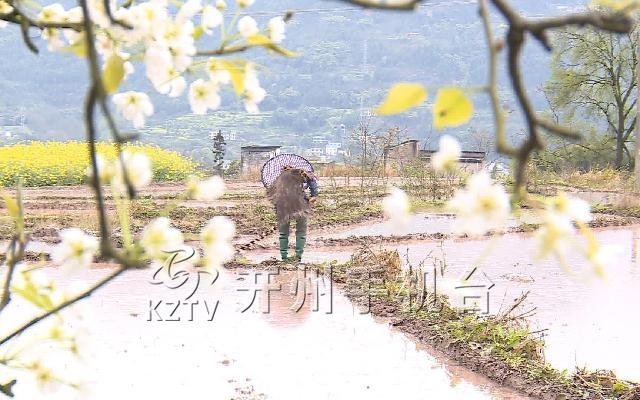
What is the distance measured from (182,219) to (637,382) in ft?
30.5

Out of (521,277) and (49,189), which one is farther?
(49,189)

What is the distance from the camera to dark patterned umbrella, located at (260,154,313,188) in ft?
30.3

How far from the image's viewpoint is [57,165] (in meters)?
22.7

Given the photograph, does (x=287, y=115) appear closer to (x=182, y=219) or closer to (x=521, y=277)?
(x=182, y=219)

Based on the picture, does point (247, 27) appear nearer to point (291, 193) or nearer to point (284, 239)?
point (291, 193)

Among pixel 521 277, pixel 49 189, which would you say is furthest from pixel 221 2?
pixel 49 189

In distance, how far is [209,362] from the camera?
6.02 meters

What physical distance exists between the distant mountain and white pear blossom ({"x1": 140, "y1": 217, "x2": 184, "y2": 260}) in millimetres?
36337

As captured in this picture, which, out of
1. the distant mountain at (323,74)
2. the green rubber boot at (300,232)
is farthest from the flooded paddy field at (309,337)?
the distant mountain at (323,74)

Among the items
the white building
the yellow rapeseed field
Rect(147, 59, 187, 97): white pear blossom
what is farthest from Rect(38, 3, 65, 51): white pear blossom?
the white building

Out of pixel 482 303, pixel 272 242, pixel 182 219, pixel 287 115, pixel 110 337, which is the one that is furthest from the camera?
pixel 287 115

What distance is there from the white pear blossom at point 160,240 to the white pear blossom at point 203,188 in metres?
0.07

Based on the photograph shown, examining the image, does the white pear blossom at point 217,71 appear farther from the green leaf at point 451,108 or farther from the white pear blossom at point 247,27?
the green leaf at point 451,108

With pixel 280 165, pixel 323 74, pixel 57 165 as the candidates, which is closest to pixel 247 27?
pixel 280 165
